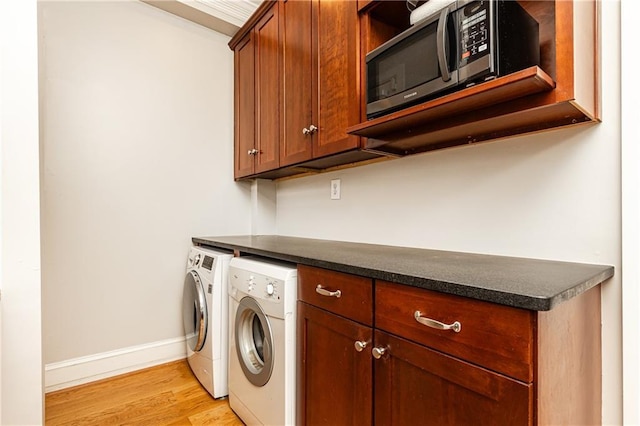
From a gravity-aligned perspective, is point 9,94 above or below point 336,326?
above

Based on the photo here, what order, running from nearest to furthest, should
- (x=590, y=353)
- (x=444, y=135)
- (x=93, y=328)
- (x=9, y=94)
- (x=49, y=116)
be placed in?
(x=590, y=353) < (x=9, y=94) < (x=444, y=135) < (x=49, y=116) < (x=93, y=328)

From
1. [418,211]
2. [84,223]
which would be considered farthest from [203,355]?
[418,211]

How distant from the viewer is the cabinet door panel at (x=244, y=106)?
7.97 feet

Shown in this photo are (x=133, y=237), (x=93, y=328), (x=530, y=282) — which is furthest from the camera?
(x=133, y=237)

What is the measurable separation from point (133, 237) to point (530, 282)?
237cm

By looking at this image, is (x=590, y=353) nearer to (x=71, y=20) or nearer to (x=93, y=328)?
(x=93, y=328)

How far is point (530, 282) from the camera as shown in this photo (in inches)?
32.7

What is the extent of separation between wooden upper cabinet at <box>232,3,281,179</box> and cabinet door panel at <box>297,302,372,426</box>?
120cm

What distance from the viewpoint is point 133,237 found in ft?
7.49

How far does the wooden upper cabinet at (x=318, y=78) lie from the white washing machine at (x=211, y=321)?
0.79m

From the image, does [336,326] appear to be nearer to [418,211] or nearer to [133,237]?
[418,211]
